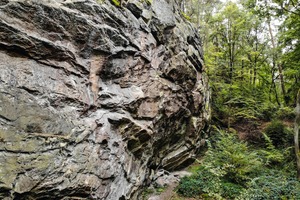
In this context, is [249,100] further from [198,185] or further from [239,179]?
[198,185]

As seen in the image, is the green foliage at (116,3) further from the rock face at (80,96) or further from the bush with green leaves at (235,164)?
the bush with green leaves at (235,164)

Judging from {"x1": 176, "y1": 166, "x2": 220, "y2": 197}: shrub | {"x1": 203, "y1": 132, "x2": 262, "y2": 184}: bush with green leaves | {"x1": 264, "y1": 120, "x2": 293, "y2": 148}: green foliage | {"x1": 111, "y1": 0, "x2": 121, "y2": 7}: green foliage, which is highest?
{"x1": 111, "y1": 0, "x2": 121, "y2": 7}: green foliage

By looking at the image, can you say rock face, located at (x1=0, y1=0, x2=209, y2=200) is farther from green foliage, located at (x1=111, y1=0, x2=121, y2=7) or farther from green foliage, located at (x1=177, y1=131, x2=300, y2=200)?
green foliage, located at (x1=177, y1=131, x2=300, y2=200)

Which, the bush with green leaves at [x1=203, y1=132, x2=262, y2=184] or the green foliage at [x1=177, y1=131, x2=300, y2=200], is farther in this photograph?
the bush with green leaves at [x1=203, y1=132, x2=262, y2=184]

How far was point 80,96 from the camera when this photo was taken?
5070mm

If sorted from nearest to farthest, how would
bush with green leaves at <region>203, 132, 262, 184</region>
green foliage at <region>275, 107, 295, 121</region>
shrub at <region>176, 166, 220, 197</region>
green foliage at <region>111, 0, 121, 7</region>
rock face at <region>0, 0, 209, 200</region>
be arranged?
rock face at <region>0, 0, 209, 200</region> → green foliage at <region>111, 0, 121, 7</region> → shrub at <region>176, 166, 220, 197</region> → bush with green leaves at <region>203, 132, 262, 184</region> → green foliage at <region>275, 107, 295, 121</region>

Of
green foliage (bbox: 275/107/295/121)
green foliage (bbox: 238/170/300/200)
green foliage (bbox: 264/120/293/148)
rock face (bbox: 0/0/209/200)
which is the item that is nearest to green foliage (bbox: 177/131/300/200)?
green foliage (bbox: 238/170/300/200)

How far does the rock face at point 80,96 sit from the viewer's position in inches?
156

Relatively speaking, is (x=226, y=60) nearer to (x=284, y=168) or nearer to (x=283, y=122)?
(x=283, y=122)

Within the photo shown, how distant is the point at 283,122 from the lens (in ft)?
46.1

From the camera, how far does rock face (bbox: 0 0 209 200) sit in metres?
3.96

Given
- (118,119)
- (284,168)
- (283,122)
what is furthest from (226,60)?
(118,119)

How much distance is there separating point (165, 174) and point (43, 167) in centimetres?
727

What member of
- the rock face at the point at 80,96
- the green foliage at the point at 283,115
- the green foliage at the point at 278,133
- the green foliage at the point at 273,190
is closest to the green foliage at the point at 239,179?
the green foliage at the point at 273,190
